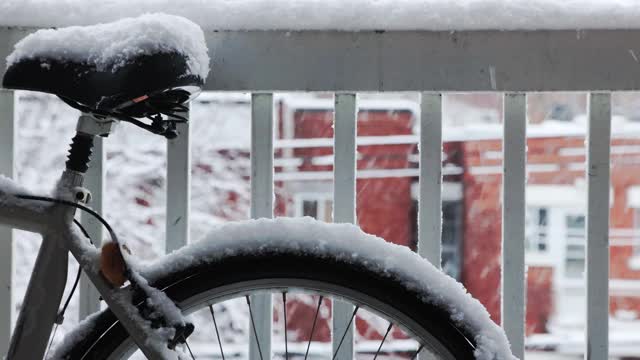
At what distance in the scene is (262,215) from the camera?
49.3 inches

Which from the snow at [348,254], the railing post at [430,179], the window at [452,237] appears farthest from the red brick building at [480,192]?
the snow at [348,254]

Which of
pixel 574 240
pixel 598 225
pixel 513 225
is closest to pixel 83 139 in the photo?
pixel 513 225

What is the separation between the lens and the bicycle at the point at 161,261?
81cm

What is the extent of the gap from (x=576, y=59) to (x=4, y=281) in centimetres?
98

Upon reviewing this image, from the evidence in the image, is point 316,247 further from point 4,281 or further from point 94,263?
point 4,281

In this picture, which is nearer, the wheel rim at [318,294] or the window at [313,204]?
the wheel rim at [318,294]

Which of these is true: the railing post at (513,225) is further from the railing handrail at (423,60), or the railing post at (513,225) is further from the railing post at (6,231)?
the railing post at (6,231)

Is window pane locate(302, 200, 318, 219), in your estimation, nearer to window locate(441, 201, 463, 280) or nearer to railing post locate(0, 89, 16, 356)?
window locate(441, 201, 463, 280)

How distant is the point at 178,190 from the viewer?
1.24 m

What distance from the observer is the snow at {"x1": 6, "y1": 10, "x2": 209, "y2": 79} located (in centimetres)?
80

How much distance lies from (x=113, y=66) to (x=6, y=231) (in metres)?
0.58

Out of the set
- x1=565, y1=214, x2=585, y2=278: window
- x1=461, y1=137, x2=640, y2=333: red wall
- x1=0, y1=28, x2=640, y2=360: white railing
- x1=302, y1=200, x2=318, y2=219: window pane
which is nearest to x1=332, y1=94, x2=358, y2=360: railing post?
x1=0, y1=28, x2=640, y2=360: white railing

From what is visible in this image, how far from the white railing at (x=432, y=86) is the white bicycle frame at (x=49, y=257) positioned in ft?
1.28

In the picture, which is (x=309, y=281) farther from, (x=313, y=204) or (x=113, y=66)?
(x=313, y=204)
